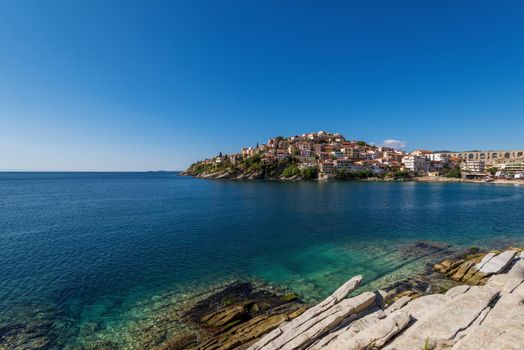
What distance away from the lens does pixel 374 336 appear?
884 cm

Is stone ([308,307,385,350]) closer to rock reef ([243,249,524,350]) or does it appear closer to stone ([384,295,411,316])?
rock reef ([243,249,524,350])

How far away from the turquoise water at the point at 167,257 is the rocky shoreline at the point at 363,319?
2.40 meters

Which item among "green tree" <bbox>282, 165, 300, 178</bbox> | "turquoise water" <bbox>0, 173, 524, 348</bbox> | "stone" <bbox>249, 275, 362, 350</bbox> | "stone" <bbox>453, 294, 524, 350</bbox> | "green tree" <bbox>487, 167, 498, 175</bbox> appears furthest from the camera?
"green tree" <bbox>487, 167, 498, 175</bbox>

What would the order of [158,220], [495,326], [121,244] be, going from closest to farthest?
[495,326]
[121,244]
[158,220]

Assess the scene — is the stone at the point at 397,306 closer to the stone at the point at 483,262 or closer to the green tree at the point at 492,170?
the stone at the point at 483,262

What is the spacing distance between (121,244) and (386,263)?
29.5 meters

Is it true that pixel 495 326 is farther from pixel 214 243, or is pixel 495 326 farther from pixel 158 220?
pixel 158 220

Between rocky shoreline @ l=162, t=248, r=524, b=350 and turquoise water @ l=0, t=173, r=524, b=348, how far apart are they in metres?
2.40

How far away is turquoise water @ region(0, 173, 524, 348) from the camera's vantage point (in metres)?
15.0

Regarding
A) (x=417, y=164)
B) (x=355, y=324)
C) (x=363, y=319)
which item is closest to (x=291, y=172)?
(x=417, y=164)

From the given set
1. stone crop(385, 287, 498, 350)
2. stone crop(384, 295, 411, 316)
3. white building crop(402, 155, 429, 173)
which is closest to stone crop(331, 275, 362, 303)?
stone crop(384, 295, 411, 316)

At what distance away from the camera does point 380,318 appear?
10805 mm

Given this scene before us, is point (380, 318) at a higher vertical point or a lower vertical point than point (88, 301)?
higher

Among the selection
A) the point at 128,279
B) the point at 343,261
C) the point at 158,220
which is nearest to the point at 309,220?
the point at 343,261
